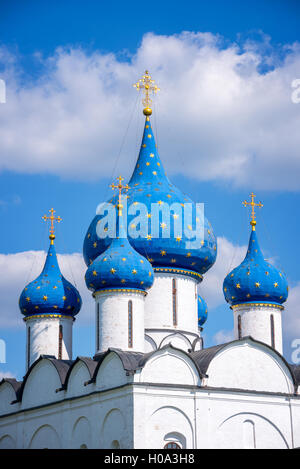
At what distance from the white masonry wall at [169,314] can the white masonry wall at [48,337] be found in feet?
8.94

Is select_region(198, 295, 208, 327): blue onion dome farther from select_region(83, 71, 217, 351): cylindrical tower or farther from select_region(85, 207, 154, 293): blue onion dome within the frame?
select_region(85, 207, 154, 293): blue onion dome

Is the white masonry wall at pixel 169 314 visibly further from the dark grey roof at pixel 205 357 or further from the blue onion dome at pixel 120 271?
the dark grey roof at pixel 205 357

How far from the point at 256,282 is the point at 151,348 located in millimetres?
3487

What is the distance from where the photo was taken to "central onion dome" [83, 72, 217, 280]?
92.0 feet

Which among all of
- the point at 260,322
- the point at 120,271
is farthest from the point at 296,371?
the point at 120,271

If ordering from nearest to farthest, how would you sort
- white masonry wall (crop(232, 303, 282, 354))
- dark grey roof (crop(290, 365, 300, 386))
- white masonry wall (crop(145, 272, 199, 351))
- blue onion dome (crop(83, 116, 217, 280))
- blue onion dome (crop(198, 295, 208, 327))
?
dark grey roof (crop(290, 365, 300, 386)), white masonry wall (crop(145, 272, 199, 351)), blue onion dome (crop(83, 116, 217, 280)), white masonry wall (crop(232, 303, 282, 354)), blue onion dome (crop(198, 295, 208, 327))

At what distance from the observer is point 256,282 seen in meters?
28.4

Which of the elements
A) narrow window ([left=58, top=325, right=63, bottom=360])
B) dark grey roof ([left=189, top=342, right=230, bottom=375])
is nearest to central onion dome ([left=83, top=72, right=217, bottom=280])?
narrow window ([left=58, top=325, right=63, bottom=360])

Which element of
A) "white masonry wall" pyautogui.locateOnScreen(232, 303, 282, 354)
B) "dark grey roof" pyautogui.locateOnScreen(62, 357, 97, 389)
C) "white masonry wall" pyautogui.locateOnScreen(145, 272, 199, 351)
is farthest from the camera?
"white masonry wall" pyautogui.locateOnScreen(232, 303, 282, 354)

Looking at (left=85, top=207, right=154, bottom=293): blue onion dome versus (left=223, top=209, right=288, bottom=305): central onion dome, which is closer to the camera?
(left=85, top=207, right=154, bottom=293): blue onion dome

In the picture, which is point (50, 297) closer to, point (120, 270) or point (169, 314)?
point (169, 314)

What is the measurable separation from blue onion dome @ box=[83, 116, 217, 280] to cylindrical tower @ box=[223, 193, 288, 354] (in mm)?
1157

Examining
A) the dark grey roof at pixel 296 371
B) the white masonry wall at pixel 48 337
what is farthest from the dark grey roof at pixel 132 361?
the white masonry wall at pixel 48 337

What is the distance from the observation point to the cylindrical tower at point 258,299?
2831 cm
